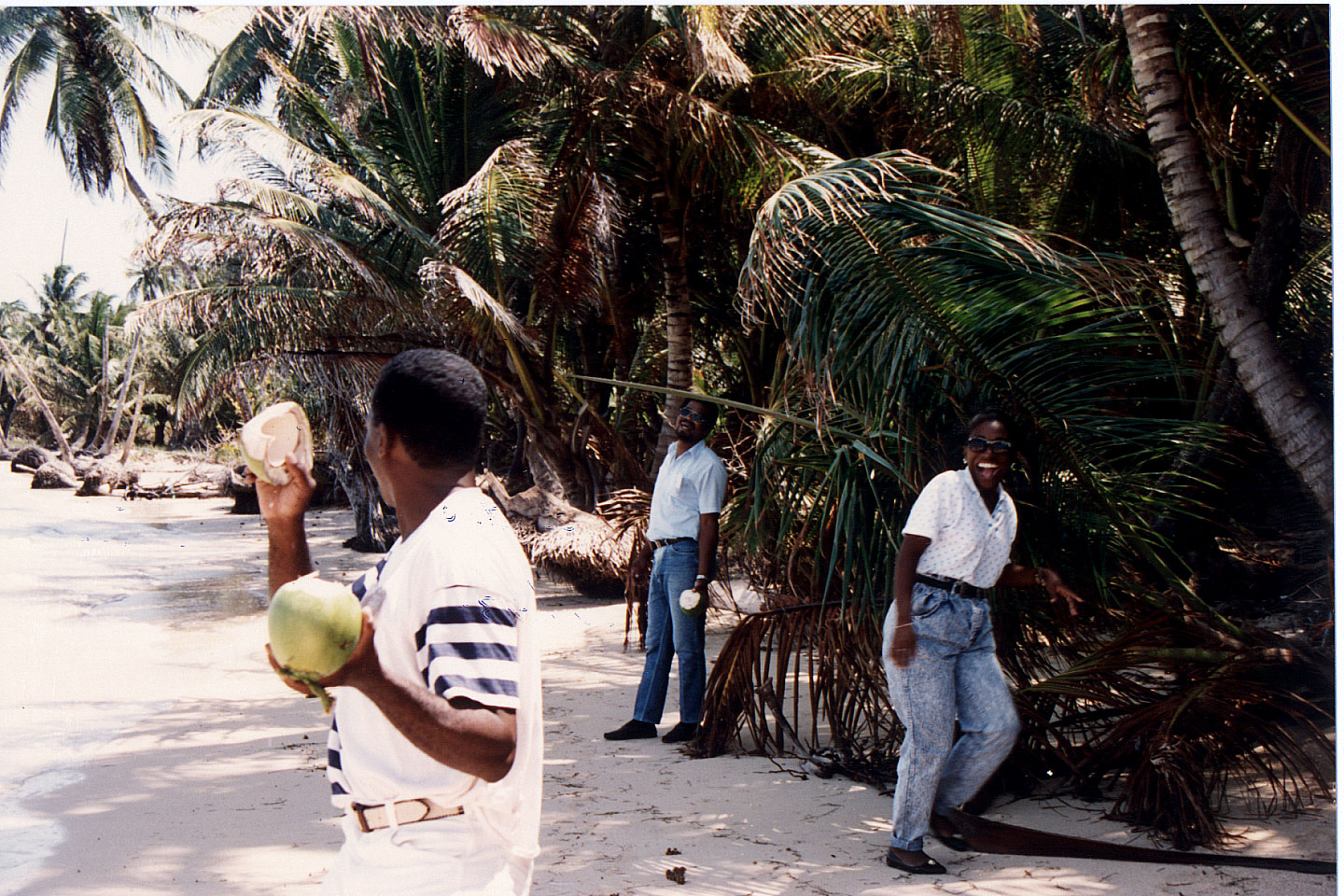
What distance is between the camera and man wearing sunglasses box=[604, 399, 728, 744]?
15.7ft

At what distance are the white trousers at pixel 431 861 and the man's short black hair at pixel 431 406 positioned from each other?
0.51m

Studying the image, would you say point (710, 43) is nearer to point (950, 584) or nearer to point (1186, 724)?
point (950, 584)

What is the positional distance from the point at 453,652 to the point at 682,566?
3.56m

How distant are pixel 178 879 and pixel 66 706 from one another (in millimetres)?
3686

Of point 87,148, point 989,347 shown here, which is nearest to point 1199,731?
point 989,347

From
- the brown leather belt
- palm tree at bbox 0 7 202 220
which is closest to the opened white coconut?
the brown leather belt

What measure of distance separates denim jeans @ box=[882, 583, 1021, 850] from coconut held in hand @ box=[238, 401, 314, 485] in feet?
6.96

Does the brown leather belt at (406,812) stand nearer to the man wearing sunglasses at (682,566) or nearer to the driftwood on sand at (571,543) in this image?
the man wearing sunglasses at (682,566)

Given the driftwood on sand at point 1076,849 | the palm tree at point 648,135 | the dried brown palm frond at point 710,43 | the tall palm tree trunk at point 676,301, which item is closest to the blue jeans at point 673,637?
the driftwood on sand at point 1076,849

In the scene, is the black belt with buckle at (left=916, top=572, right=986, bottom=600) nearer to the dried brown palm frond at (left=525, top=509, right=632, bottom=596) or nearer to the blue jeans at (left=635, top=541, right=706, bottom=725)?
the blue jeans at (left=635, top=541, right=706, bottom=725)

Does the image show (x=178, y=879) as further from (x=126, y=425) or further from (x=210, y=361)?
(x=126, y=425)

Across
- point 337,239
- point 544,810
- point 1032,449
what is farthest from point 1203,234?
point 337,239

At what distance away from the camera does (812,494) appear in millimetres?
4293

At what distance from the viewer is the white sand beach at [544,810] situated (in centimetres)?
324
